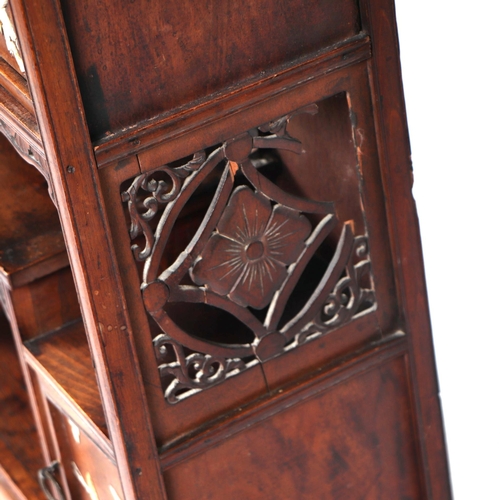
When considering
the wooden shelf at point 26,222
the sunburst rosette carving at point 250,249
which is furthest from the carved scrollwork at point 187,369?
the wooden shelf at point 26,222

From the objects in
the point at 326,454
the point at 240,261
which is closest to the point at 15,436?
the point at 326,454

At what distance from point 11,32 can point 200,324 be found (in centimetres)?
74

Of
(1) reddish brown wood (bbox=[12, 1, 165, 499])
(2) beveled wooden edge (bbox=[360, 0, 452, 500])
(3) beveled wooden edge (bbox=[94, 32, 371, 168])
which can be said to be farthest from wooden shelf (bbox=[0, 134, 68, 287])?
(2) beveled wooden edge (bbox=[360, 0, 452, 500])

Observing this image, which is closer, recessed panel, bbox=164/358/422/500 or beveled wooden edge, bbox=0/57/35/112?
beveled wooden edge, bbox=0/57/35/112

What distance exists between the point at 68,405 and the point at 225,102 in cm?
72

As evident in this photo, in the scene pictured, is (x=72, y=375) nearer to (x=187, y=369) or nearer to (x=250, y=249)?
(x=187, y=369)

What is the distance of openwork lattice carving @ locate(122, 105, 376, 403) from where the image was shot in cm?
144

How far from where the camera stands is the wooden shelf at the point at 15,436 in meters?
2.23

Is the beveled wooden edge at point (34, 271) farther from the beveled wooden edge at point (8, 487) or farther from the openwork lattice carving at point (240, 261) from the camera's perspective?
the beveled wooden edge at point (8, 487)

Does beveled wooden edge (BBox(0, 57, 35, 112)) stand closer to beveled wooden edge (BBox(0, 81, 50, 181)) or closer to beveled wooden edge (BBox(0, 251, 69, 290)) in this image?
beveled wooden edge (BBox(0, 81, 50, 181))

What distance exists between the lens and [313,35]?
146 cm

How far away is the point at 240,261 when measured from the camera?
156cm

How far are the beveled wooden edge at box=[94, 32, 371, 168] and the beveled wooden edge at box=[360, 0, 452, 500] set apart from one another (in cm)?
5

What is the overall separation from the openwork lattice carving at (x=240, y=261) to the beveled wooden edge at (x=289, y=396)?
8cm
